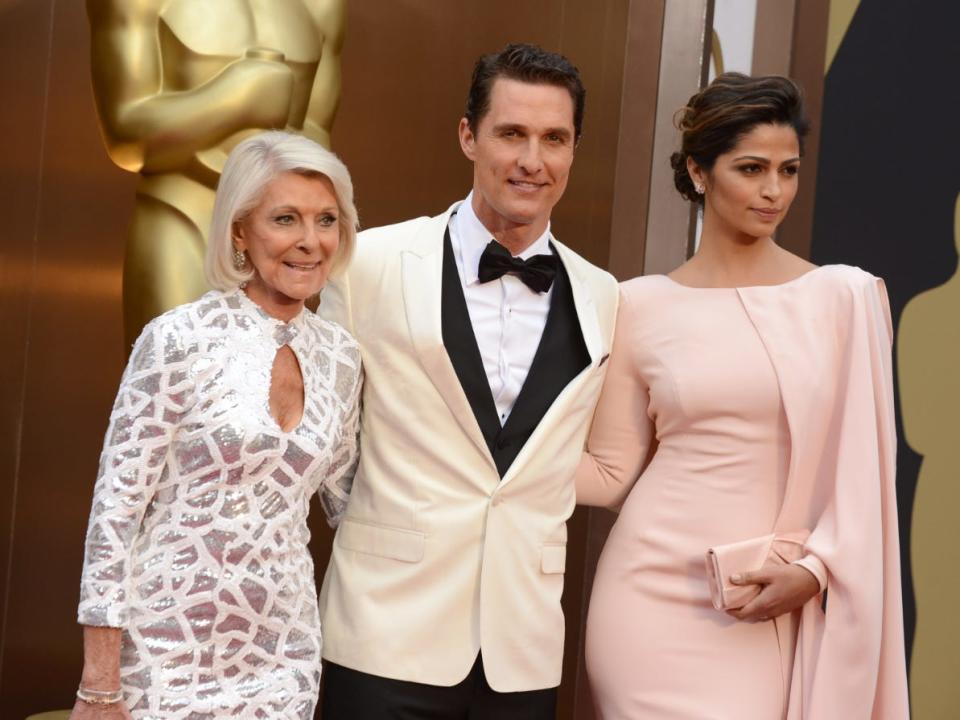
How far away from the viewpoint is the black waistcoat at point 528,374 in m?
2.53

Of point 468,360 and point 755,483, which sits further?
point 755,483

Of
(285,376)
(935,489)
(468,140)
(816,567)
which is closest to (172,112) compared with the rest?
(468,140)

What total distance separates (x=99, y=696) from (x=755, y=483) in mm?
→ 1273

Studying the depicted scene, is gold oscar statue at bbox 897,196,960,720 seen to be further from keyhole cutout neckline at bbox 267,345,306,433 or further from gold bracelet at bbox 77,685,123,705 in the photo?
gold bracelet at bbox 77,685,123,705

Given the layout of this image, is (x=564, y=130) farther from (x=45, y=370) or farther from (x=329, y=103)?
(x=45, y=370)

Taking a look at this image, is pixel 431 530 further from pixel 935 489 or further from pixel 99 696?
pixel 935 489

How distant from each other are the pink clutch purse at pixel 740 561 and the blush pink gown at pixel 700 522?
0.05 m

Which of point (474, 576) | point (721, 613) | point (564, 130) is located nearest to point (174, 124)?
point (564, 130)

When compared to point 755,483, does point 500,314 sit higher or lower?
higher

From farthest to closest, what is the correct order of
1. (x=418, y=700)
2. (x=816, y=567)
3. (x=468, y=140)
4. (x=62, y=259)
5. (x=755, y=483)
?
(x=62, y=259) → (x=468, y=140) → (x=755, y=483) → (x=816, y=567) → (x=418, y=700)

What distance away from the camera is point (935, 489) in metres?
4.05

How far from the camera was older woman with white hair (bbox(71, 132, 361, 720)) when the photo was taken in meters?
2.13

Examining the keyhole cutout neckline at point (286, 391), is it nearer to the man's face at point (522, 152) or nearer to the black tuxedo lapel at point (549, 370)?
the black tuxedo lapel at point (549, 370)

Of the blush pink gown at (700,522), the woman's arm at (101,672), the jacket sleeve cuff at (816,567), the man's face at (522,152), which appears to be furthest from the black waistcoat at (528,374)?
the woman's arm at (101,672)
